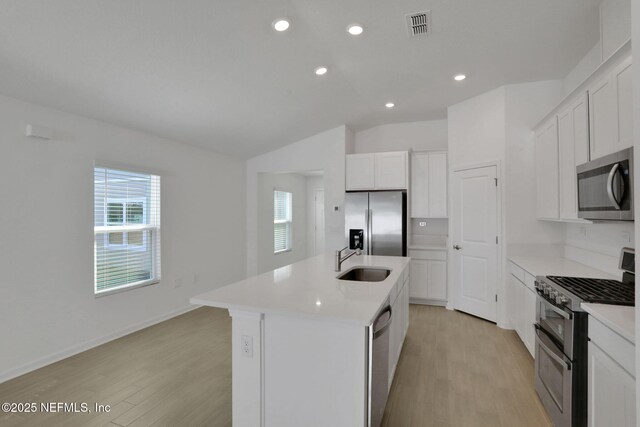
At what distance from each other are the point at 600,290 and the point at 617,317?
1.88 ft

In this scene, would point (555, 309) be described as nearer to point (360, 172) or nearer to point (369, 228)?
point (369, 228)

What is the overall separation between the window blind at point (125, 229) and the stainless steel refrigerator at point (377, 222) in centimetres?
271

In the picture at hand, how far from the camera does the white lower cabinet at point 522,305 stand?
9.04 feet

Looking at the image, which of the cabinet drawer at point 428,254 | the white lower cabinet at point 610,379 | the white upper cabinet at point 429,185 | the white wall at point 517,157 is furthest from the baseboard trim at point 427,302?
the white lower cabinet at point 610,379

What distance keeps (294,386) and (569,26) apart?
3537mm

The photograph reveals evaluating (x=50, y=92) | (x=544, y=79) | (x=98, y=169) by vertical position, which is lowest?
(x=98, y=169)

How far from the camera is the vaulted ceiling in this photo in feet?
6.78

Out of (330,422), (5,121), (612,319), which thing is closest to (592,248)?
(612,319)

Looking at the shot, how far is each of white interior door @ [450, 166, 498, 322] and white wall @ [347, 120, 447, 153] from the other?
98cm

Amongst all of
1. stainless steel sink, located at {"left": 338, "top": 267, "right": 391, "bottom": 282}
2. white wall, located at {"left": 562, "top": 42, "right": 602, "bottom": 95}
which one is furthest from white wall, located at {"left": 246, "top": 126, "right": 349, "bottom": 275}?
white wall, located at {"left": 562, "top": 42, "right": 602, "bottom": 95}

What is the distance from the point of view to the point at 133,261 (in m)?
3.61

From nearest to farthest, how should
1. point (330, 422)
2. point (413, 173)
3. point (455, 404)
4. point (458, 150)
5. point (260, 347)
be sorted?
1. point (330, 422)
2. point (260, 347)
3. point (455, 404)
4. point (458, 150)
5. point (413, 173)

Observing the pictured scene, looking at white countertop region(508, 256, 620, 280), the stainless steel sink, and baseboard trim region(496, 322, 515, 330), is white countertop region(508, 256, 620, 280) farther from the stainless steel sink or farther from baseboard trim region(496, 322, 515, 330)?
the stainless steel sink

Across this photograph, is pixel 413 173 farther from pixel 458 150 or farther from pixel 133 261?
pixel 133 261
